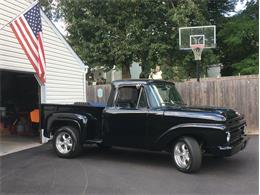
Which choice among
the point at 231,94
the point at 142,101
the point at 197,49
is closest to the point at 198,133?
the point at 142,101

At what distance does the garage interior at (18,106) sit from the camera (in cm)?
1460

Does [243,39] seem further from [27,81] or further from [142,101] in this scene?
[142,101]

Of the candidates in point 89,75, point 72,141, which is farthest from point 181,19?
point 72,141

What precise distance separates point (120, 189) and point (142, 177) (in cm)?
91

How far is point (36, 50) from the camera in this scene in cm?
1078

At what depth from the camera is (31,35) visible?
1068 cm

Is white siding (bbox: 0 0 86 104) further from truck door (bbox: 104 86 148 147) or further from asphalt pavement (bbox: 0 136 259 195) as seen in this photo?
truck door (bbox: 104 86 148 147)

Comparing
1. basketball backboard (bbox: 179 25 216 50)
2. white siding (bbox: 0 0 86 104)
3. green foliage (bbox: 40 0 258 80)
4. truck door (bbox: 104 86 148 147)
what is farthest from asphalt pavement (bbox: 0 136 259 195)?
green foliage (bbox: 40 0 258 80)

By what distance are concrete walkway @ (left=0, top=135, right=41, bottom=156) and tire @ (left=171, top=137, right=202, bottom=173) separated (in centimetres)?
505

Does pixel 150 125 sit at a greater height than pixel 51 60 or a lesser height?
lesser

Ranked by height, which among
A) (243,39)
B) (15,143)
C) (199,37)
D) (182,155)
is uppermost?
(243,39)

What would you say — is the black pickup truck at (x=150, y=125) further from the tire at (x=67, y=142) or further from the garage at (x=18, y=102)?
the garage at (x=18, y=102)

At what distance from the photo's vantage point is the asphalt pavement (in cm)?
696

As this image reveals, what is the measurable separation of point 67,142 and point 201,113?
3.66m
